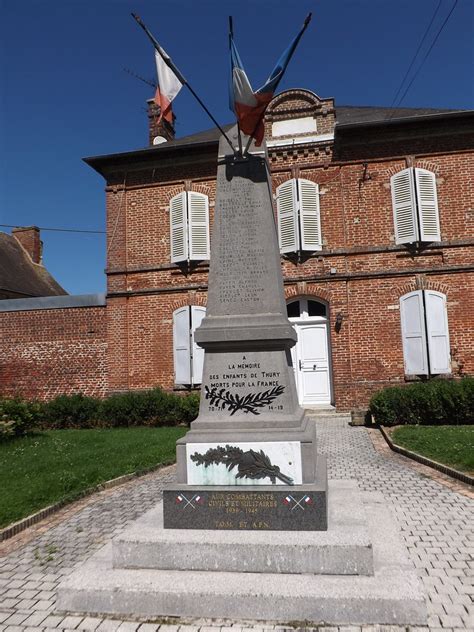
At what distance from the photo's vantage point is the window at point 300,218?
13195 mm

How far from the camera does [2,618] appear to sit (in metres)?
3.18

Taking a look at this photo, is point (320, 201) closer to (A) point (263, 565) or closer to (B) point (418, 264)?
Answer: (B) point (418, 264)

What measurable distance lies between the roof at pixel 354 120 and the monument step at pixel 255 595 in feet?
38.7

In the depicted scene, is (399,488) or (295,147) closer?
(399,488)

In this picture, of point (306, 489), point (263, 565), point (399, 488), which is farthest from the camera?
point (399, 488)

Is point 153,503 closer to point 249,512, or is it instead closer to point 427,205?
point 249,512

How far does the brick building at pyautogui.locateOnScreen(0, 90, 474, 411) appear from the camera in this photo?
12.6 metres

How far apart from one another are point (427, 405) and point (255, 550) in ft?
26.8

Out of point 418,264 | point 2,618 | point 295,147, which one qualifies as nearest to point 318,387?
point 418,264

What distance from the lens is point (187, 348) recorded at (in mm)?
13453

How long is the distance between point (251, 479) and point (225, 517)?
332 mm

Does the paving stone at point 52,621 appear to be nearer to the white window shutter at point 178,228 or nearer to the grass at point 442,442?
the grass at point 442,442

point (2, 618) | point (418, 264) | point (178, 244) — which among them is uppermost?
point (178, 244)

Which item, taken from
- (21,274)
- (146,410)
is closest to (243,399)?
(146,410)
